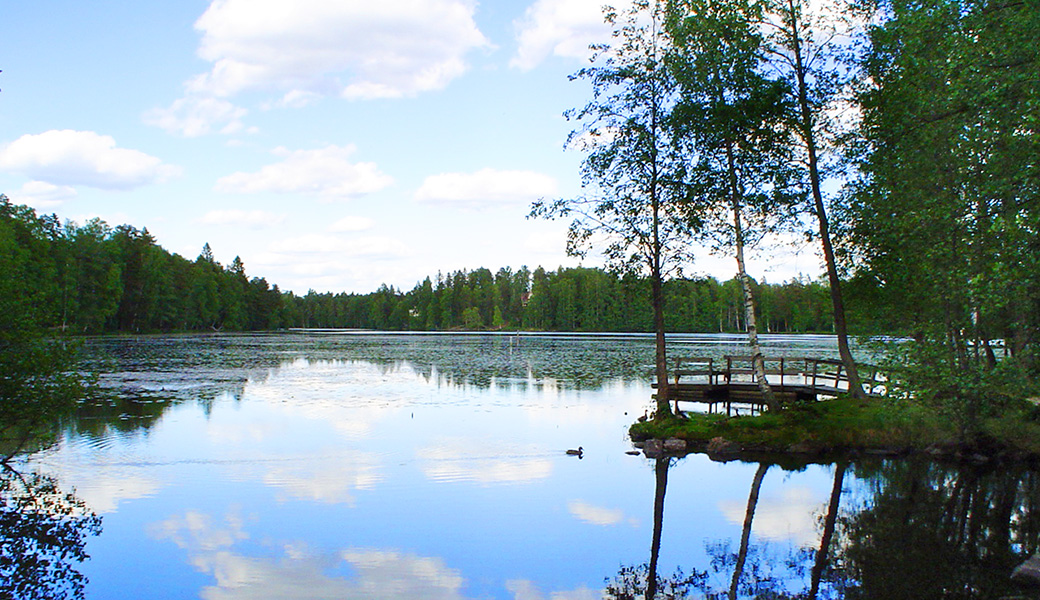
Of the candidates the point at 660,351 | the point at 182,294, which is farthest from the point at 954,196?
the point at 182,294

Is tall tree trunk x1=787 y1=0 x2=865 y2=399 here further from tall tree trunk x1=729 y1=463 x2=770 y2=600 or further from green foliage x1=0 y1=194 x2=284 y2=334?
green foliage x1=0 y1=194 x2=284 y2=334

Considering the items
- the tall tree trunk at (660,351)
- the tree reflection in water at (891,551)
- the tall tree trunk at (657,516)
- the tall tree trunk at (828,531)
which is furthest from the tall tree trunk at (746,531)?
the tall tree trunk at (660,351)

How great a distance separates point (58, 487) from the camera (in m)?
17.6

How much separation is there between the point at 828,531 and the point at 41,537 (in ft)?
53.4

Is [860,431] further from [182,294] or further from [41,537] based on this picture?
[182,294]

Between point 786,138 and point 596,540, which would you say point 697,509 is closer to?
point 596,540

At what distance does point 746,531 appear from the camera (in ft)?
50.9

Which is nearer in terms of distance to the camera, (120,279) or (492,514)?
(492,514)

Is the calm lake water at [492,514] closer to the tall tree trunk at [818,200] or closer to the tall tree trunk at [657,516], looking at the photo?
the tall tree trunk at [657,516]

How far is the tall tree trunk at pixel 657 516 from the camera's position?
12.3 meters

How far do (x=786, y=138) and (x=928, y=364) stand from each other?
30.5 ft

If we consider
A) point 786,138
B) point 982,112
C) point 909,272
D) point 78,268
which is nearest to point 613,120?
point 786,138

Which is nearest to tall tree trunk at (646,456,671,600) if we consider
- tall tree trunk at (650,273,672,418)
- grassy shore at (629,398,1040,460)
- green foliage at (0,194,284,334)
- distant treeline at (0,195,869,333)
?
grassy shore at (629,398,1040,460)

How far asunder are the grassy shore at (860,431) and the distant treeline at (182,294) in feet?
15.4
